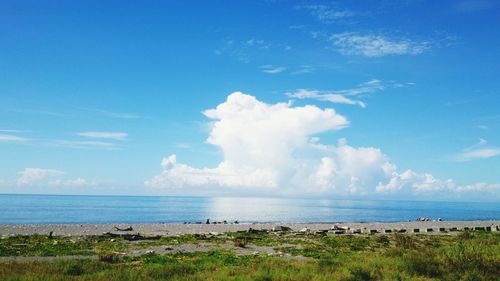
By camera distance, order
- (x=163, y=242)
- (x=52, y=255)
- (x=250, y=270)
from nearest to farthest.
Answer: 1. (x=250, y=270)
2. (x=52, y=255)
3. (x=163, y=242)

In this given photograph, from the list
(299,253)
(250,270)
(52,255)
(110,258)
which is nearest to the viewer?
→ (250,270)

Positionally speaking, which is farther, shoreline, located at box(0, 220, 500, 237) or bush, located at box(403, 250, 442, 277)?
shoreline, located at box(0, 220, 500, 237)

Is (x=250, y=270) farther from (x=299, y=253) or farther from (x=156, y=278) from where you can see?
(x=299, y=253)

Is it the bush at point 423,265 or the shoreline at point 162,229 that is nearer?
the bush at point 423,265

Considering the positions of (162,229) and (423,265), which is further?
(162,229)

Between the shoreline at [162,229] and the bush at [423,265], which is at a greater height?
the bush at [423,265]

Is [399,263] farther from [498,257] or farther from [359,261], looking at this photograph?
[498,257]

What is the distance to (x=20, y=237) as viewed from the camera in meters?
40.0

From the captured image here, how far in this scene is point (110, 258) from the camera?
78.6ft

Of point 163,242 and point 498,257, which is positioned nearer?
point 498,257

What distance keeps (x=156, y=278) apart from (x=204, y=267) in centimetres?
370

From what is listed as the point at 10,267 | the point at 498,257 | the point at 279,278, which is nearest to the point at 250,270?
the point at 279,278

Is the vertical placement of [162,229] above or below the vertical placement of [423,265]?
below

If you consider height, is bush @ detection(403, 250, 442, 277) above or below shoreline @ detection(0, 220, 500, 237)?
above
